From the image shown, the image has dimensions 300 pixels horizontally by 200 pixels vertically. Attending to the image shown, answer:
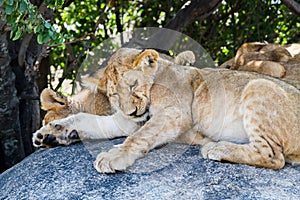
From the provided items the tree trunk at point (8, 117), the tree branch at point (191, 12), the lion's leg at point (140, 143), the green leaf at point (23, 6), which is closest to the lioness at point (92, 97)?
the tree trunk at point (8, 117)

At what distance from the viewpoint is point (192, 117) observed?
159 inches

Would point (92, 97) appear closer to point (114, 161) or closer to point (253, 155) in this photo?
point (114, 161)

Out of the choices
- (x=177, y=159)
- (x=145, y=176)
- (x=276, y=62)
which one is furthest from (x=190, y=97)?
(x=276, y=62)

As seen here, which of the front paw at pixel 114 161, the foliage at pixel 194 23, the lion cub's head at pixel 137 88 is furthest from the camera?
the foliage at pixel 194 23

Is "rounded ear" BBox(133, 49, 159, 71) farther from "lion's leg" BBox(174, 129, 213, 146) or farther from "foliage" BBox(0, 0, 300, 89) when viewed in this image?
"foliage" BBox(0, 0, 300, 89)

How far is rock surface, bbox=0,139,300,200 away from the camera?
336 centimetres

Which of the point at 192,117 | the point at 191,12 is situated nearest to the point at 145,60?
the point at 192,117

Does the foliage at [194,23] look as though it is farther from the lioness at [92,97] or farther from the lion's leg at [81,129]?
the lion's leg at [81,129]

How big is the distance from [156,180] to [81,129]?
37.8 inches

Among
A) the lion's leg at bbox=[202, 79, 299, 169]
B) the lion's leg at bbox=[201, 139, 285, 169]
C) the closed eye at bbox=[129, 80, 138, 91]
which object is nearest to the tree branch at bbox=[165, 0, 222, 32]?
the closed eye at bbox=[129, 80, 138, 91]

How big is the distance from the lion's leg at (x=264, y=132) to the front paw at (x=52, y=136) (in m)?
0.98

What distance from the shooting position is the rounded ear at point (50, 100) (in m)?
4.78

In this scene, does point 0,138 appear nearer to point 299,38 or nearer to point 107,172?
point 107,172

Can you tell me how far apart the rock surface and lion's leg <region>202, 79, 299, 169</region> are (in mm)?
54
